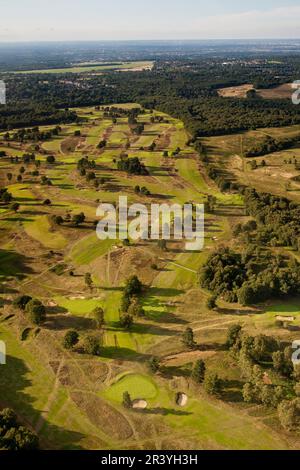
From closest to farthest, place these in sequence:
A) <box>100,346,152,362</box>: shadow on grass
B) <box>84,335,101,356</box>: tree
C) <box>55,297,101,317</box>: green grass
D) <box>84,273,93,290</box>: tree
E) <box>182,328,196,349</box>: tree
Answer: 1. <box>84,335,101,356</box>: tree
2. <box>100,346,152,362</box>: shadow on grass
3. <box>182,328,196,349</box>: tree
4. <box>55,297,101,317</box>: green grass
5. <box>84,273,93,290</box>: tree

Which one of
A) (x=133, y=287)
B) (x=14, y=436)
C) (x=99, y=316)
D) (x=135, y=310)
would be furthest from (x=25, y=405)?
(x=133, y=287)

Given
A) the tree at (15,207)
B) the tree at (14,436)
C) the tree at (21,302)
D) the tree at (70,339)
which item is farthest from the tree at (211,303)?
the tree at (15,207)

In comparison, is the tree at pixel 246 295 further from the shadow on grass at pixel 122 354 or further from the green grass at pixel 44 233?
the green grass at pixel 44 233

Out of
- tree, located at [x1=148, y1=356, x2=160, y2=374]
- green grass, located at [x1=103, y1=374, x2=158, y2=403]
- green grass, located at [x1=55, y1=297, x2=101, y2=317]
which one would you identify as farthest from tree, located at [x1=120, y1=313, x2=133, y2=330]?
green grass, located at [x1=103, y1=374, x2=158, y2=403]

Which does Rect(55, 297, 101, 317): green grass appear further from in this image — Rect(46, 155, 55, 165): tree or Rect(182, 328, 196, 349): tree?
Rect(46, 155, 55, 165): tree

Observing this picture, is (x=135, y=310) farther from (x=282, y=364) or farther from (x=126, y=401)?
(x=282, y=364)

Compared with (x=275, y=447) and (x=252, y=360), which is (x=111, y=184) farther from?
(x=275, y=447)

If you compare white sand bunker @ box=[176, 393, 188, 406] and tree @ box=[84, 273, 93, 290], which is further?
tree @ box=[84, 273, 93, 290]
